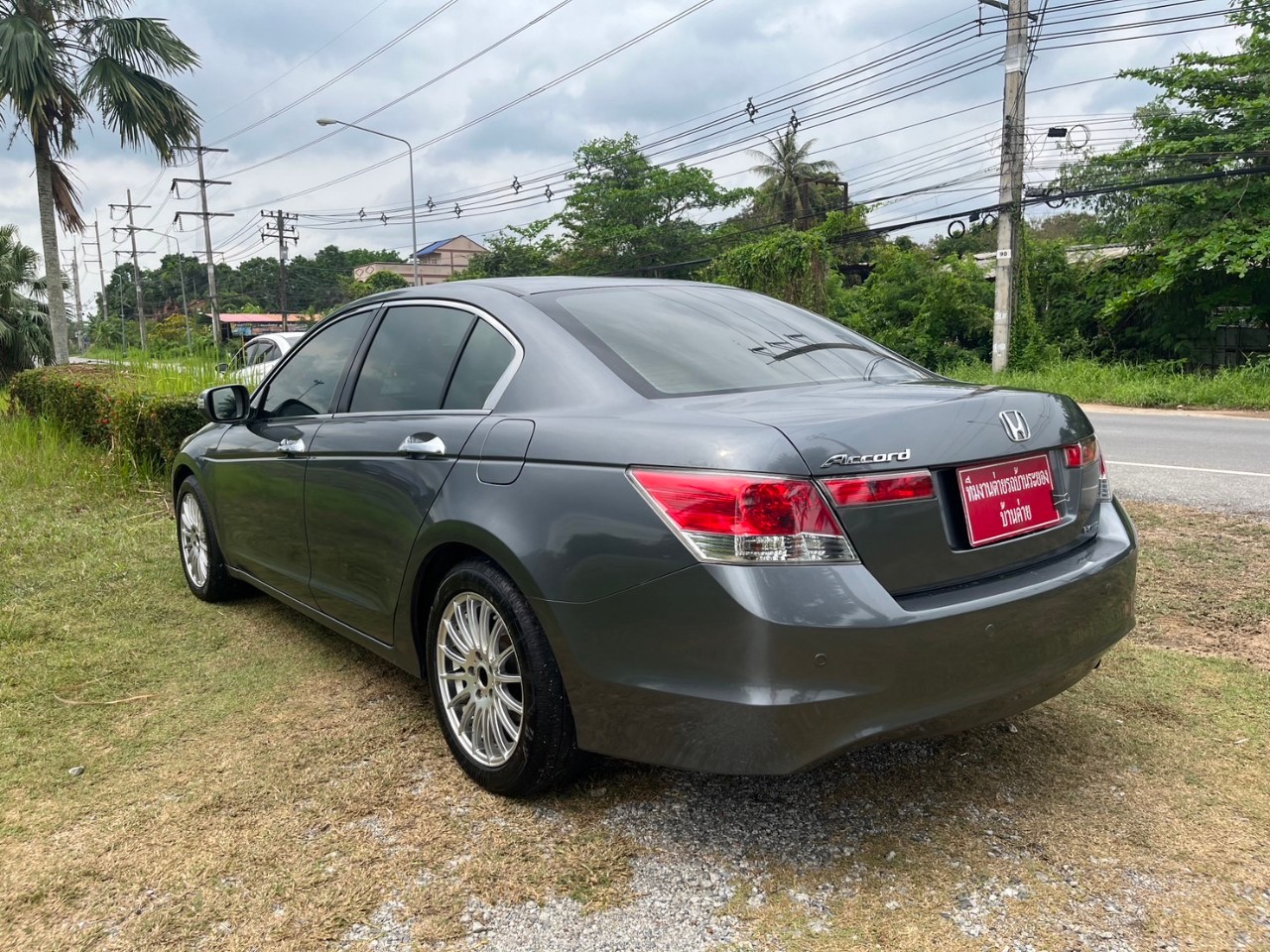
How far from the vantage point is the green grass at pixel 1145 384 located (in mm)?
15812

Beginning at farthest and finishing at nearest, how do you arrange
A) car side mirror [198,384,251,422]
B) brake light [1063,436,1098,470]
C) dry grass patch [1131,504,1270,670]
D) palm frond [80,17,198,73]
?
palm frond [80,17,198,73] → car side mirror [198,384,251,422] → dry grass patch [1131,504,1270,670] → brake light [1063,436,1098,470]

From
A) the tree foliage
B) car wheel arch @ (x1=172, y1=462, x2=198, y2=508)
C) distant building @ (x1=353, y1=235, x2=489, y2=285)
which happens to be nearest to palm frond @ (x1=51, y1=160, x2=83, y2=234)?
car wheel arch @ (x1=172, y1=462, x2=198, y2=508)

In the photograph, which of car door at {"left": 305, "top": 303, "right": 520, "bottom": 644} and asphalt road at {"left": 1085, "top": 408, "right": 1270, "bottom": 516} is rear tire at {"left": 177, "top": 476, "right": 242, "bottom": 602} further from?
asphalt road at {"left": 1085, "top": 408, "right": 1270, "bottom": 516}

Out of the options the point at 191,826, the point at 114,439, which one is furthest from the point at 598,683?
the point at 114,439

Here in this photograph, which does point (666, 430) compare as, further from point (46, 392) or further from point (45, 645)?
point (46, 392)

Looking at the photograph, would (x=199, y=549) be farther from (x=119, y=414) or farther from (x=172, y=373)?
(x=172, y=373)

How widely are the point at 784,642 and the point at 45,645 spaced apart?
11.6ft

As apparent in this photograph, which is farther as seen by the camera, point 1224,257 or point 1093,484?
point 1224,257

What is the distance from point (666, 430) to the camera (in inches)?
87.8

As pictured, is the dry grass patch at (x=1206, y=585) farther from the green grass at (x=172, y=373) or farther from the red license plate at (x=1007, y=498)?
the green grass at (x=172, y=373)

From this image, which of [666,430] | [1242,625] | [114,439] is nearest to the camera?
[666,430]

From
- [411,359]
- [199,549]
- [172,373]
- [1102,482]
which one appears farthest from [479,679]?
[172,373]

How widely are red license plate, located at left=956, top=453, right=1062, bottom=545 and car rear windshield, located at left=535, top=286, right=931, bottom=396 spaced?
63cm

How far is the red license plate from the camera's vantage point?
2.24m
